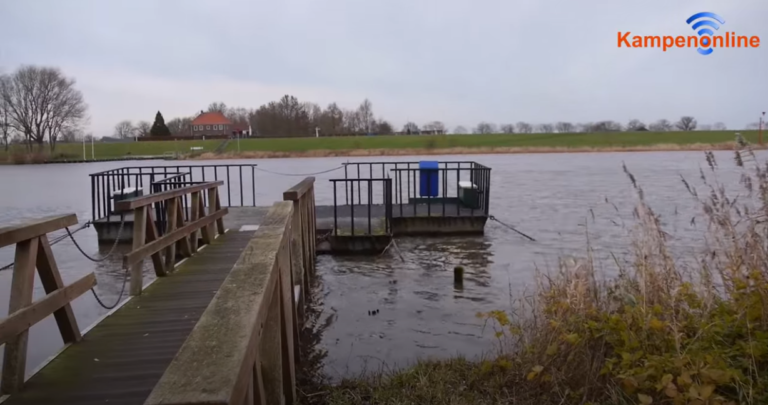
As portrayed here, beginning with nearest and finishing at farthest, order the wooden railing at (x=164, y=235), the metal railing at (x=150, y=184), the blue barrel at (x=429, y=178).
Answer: the wooden railing at (x=164, y=235) < the metal railing at (x=150, y=184) < the blue barrel at (x=429, y=178)

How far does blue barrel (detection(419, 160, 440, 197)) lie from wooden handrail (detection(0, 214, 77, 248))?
12.1m

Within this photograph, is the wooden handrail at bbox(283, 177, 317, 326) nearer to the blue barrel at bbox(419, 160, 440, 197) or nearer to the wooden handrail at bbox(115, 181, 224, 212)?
the wooden handrail at bbox(115, 181, 224, 212)

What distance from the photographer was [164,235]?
6375mm

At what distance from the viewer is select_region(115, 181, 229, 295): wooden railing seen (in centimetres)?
555

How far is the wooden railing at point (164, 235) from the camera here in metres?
5.55

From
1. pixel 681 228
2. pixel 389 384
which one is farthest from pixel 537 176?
pixel 389 384

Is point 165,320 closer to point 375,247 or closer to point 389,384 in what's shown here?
point 389,384

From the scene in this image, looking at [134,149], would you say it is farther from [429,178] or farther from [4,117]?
[429,178]

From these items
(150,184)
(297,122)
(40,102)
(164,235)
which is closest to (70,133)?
(40,102)

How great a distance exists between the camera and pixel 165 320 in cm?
495

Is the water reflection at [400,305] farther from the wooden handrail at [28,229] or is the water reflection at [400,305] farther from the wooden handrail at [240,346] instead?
the wooden handrail at [28,229]

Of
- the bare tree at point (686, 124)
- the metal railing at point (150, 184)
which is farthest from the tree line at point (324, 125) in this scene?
the metal railing at point (150, 184)

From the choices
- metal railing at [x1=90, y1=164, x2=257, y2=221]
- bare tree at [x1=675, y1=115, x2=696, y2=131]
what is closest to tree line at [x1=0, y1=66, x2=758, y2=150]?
bare tree at [x1=675, y1=115, x2=696, y2=131]

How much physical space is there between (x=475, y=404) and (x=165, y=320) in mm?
2590
